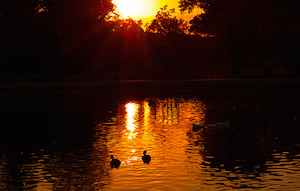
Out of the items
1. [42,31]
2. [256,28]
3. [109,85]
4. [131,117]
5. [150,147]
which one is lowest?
[150,147]

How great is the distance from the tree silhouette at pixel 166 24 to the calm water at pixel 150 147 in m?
61.7

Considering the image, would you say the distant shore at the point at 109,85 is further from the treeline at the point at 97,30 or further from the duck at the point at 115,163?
the duck at the point at 115,163

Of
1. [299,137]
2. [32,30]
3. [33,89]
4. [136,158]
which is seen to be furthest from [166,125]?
[32,30]

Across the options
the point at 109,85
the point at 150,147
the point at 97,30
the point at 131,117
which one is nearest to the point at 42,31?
the point at 97,30

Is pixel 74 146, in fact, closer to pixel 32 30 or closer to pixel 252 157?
pixel 252 157

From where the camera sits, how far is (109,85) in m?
44.3

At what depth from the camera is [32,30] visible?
49.8m

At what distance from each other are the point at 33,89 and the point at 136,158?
2974 cm

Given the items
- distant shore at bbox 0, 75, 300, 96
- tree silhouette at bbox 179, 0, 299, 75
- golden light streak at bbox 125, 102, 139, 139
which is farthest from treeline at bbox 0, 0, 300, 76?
golden light streak at bbox 125, 102, 139, 139

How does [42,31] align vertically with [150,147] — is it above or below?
above

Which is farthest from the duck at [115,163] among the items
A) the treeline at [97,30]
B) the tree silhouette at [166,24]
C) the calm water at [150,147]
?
the tree silhouette at [166,24]

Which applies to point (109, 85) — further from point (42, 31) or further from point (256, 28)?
point (256, 28)

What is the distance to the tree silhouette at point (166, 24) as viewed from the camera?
3543 inches

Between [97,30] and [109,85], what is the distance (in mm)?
9099
